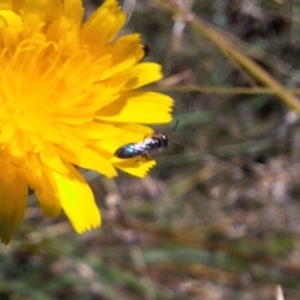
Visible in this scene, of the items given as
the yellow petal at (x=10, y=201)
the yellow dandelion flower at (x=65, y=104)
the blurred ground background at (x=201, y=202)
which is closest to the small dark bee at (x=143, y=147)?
the yellow dandelion flower at (x=65, y=104)

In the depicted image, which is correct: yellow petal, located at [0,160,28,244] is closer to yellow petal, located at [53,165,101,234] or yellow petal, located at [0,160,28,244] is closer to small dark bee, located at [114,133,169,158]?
yellow petal, located at [53,165,101,234]

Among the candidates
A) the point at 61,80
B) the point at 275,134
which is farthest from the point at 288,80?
the point at 61,80

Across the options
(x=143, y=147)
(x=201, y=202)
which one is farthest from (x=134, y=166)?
(x=201, y=202)

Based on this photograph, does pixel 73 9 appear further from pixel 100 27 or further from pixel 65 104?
pixel 65 104

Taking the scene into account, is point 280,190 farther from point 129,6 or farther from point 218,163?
point 129,6

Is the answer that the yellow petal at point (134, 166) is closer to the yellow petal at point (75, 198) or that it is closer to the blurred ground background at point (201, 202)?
the yellow petal at point (75, 198)

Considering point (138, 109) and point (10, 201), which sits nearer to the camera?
point (10, 201)

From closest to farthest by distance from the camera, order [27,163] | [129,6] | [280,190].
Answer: [27,163] < [129,6] < [280,190]
